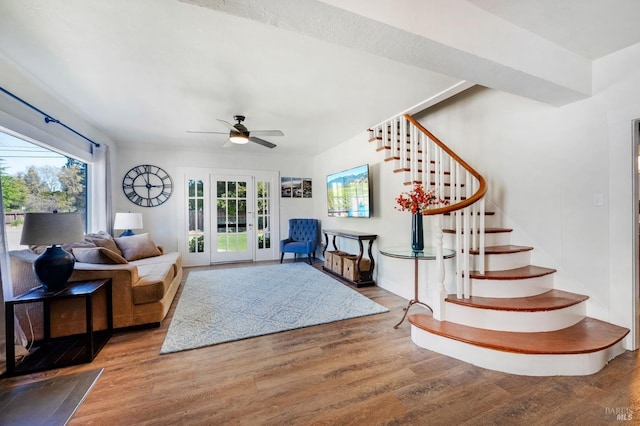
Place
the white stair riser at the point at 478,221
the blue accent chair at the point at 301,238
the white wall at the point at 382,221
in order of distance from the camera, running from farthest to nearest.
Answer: the blue accent chair at the point at 301,238
the white wall at the point at 382,221
the white stair riser at the point at 478,221

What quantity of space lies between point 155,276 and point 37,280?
33.7 inches

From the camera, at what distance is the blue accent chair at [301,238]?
523cm

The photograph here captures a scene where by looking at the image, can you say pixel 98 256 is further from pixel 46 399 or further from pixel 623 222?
pixel 623 222

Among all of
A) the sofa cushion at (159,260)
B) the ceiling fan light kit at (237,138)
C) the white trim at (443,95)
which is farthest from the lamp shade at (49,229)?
the white trim at (443,95)

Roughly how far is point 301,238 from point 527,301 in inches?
161

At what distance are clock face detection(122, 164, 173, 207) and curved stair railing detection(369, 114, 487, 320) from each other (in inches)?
160

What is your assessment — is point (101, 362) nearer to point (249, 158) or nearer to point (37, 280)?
point (37, 280)

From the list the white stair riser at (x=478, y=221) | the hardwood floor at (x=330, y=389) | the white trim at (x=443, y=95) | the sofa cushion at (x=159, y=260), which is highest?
the white trim at (x=443, y=95)

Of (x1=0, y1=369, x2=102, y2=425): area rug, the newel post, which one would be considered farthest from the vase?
(x1=0, y1=369, x2=102, y2=425): area rug

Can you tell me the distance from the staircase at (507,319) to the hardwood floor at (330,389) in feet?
0.31

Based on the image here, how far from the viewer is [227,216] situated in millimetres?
5562

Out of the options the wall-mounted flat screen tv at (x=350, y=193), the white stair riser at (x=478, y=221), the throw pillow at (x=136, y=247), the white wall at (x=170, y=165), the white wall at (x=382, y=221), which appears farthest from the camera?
the white wall at (x=170, y=165)
